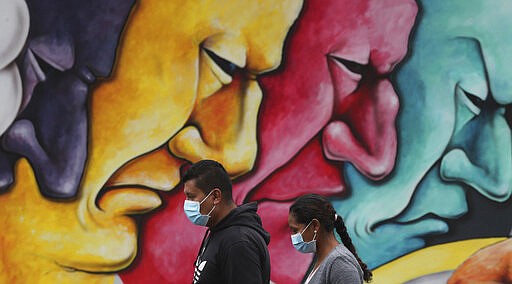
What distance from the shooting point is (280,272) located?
7.86 metres

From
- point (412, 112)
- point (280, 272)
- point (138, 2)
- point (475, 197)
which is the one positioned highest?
point (138, 2)

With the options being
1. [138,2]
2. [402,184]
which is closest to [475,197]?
[402,184]

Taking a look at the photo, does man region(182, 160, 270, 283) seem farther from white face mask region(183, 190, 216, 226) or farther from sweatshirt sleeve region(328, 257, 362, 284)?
sweatshirt sleeve region(328, 257, 362, 284)

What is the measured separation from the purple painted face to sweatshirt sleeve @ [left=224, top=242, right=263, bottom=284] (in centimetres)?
326

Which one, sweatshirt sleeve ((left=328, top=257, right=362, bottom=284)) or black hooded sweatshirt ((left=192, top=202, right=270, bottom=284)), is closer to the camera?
black hooded sweatshirt ((left=192, top=202, right=270, bottom=284))

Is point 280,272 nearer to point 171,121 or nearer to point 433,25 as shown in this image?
point 171,121

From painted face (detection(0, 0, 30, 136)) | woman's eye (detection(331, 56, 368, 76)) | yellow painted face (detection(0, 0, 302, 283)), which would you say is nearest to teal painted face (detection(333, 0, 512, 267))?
woman's eye (detection(331, 56, 368, 76))

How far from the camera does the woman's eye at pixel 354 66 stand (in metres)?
7.98

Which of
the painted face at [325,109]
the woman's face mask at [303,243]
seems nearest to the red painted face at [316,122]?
Result: the painted face at [325,109]

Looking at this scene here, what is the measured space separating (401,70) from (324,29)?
2.29 feet

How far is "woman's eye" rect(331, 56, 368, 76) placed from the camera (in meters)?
7.98

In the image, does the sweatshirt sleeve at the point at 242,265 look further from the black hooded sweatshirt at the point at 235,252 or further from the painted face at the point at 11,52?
the painted face at the point at 11,52

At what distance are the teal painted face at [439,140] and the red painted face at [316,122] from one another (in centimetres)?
13

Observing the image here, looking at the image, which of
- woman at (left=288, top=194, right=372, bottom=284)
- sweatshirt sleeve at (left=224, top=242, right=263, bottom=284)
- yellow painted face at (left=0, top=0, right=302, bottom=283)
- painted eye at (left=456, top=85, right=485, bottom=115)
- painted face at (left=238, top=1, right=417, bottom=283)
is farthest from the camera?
painted eye at (left=456, top=85, right=485, bottom=115)
